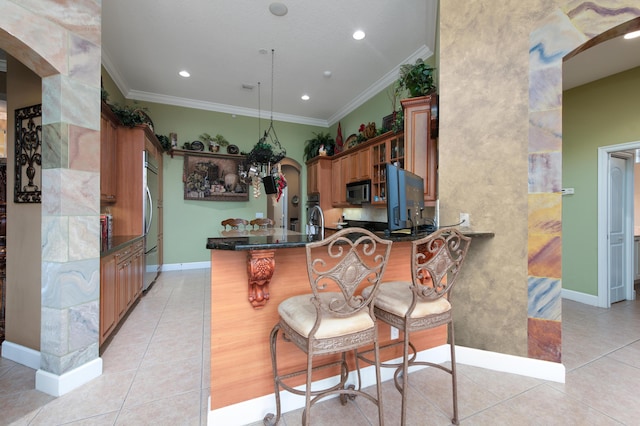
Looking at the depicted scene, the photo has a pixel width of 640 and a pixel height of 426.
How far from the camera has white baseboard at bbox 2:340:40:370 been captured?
2.11 metres

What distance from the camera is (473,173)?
231 centimetres

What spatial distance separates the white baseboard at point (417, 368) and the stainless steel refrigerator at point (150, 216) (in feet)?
10.1

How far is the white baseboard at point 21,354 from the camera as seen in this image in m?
2.11

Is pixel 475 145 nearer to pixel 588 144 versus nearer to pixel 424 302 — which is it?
pixel 424 302

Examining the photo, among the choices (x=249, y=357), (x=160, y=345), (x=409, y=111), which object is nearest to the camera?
(x=249, y=357)

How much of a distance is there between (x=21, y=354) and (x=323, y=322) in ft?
8.71

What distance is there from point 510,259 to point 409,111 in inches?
75.0

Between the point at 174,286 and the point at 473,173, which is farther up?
the point at 473,173

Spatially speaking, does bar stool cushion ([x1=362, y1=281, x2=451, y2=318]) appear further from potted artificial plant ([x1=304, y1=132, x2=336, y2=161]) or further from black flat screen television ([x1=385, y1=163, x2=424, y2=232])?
potted artificial plant ([x1=304, y1=132, x2=336, y2=161])

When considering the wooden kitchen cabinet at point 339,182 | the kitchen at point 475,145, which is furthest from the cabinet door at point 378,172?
the kitchen at point 475,145

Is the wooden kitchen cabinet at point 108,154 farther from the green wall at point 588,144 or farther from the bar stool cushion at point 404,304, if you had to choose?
the green wall at point 588,144

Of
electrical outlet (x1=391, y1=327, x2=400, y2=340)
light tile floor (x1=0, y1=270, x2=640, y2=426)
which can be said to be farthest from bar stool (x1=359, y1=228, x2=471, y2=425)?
electrical outlet (x1=391, y1=327, x2=400, y2=340)

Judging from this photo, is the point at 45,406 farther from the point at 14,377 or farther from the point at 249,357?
the point at 249,357

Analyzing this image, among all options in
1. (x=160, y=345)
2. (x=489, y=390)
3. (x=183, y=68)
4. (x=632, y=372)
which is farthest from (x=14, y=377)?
(x=632, y=372)
